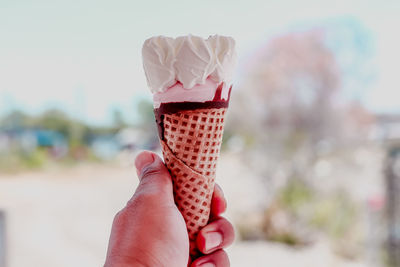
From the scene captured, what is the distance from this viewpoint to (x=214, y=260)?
2.18 ft

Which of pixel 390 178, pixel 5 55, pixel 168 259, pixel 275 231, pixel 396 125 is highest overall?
pixel 5 55

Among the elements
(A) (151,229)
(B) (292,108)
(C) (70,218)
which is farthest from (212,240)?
(C) (70,218)

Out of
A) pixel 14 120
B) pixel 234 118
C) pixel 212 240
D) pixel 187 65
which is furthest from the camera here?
pixel 234 118

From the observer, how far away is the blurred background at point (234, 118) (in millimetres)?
2465

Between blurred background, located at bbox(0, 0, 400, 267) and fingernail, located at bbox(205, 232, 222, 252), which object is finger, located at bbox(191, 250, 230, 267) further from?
blurred background, located at bbox(0, 0, 400, 267)

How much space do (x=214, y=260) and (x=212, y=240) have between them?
5 cm

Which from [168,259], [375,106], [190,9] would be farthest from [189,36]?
[375,106]

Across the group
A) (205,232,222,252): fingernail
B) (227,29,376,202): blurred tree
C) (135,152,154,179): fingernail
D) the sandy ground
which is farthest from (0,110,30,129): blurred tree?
(205,232,222,252): fingernail

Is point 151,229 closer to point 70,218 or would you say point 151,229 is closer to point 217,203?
point 217,203

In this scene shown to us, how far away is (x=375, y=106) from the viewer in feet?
8.83

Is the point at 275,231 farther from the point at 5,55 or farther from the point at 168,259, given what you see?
the point at 168,259

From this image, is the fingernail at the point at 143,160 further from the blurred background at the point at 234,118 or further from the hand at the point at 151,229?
the blurred background at the point at 234,118

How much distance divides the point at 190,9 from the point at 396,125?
1492 mm

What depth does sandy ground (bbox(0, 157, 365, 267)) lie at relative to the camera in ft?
Answer: 8.34
